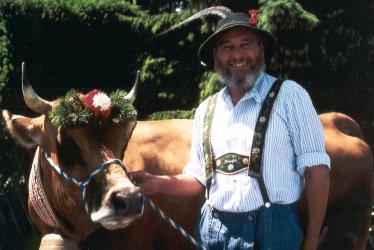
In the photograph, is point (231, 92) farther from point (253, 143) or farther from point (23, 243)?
point (23, 243)

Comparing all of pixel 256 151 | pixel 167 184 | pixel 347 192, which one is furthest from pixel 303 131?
pixel 347 192

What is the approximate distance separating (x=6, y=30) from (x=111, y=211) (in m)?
4.99

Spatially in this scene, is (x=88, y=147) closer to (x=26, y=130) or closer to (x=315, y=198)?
(x=26, y=130)

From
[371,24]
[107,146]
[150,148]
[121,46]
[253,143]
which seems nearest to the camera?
[253,143]

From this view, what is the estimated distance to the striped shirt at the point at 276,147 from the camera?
3787 mm

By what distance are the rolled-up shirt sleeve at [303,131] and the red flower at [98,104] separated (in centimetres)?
105

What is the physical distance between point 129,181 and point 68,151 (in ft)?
1.65

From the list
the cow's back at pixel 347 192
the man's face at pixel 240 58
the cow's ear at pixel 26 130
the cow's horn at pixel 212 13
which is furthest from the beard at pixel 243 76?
the cow's horn at pixel 212 13

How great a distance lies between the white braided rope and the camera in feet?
14.9

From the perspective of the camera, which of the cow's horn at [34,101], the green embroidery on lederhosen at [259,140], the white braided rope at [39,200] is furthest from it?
the white braided rope at [39,200]

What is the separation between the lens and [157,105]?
8508mm

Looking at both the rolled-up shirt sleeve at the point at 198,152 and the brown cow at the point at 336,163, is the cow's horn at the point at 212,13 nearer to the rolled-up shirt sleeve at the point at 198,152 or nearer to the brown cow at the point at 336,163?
the brown cow at the point at 336,163

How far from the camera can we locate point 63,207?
4.48 metres

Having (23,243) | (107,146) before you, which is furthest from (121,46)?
(107,146)
